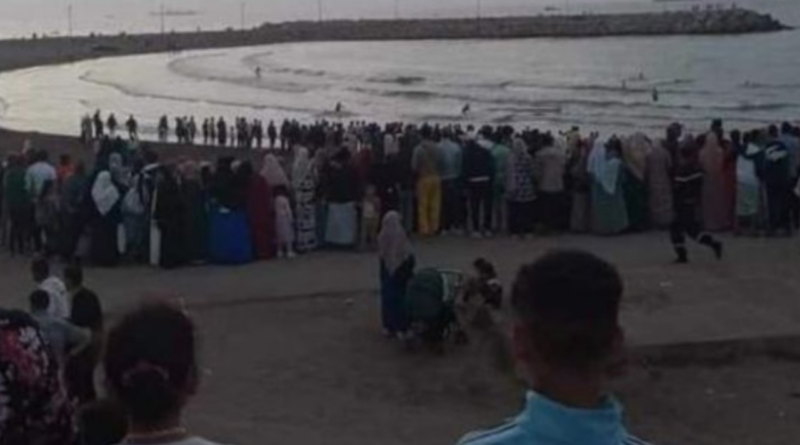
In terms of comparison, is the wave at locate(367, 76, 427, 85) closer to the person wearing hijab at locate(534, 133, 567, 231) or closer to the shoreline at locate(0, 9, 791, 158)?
the shoreline at locate(0, 9, 791, 158)

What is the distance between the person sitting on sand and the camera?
13.5 feet

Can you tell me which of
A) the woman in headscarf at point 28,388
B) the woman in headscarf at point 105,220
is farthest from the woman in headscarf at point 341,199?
the woman in headscarf at point 28,388

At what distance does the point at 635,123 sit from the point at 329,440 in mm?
50773

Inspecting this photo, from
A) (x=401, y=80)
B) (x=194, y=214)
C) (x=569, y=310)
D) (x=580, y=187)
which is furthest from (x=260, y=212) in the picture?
(x=401, y=80)

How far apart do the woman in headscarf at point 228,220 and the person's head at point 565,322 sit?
47.4ft

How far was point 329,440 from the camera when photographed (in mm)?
11391

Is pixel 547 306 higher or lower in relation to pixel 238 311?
higher

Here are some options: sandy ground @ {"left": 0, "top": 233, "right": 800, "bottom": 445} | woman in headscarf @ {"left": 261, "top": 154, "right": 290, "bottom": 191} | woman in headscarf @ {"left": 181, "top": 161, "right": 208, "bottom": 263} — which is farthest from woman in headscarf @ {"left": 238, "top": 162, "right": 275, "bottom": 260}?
woman in headscarf @ {"left": 181, "top": 161, "right": 208, "bottom": 263}

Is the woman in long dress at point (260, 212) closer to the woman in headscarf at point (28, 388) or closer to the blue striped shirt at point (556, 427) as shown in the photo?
the woman in headscarf at point (28, 388)

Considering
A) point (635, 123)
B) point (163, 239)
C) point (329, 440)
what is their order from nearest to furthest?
point (329, 440), point (163, 239), point (635, 123)

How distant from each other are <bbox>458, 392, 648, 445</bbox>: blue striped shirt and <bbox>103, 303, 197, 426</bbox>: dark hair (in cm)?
96

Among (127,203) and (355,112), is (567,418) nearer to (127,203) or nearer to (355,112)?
(127,203)

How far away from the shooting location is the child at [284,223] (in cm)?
1842

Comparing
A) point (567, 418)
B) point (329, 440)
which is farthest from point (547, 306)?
point (329, 440)
